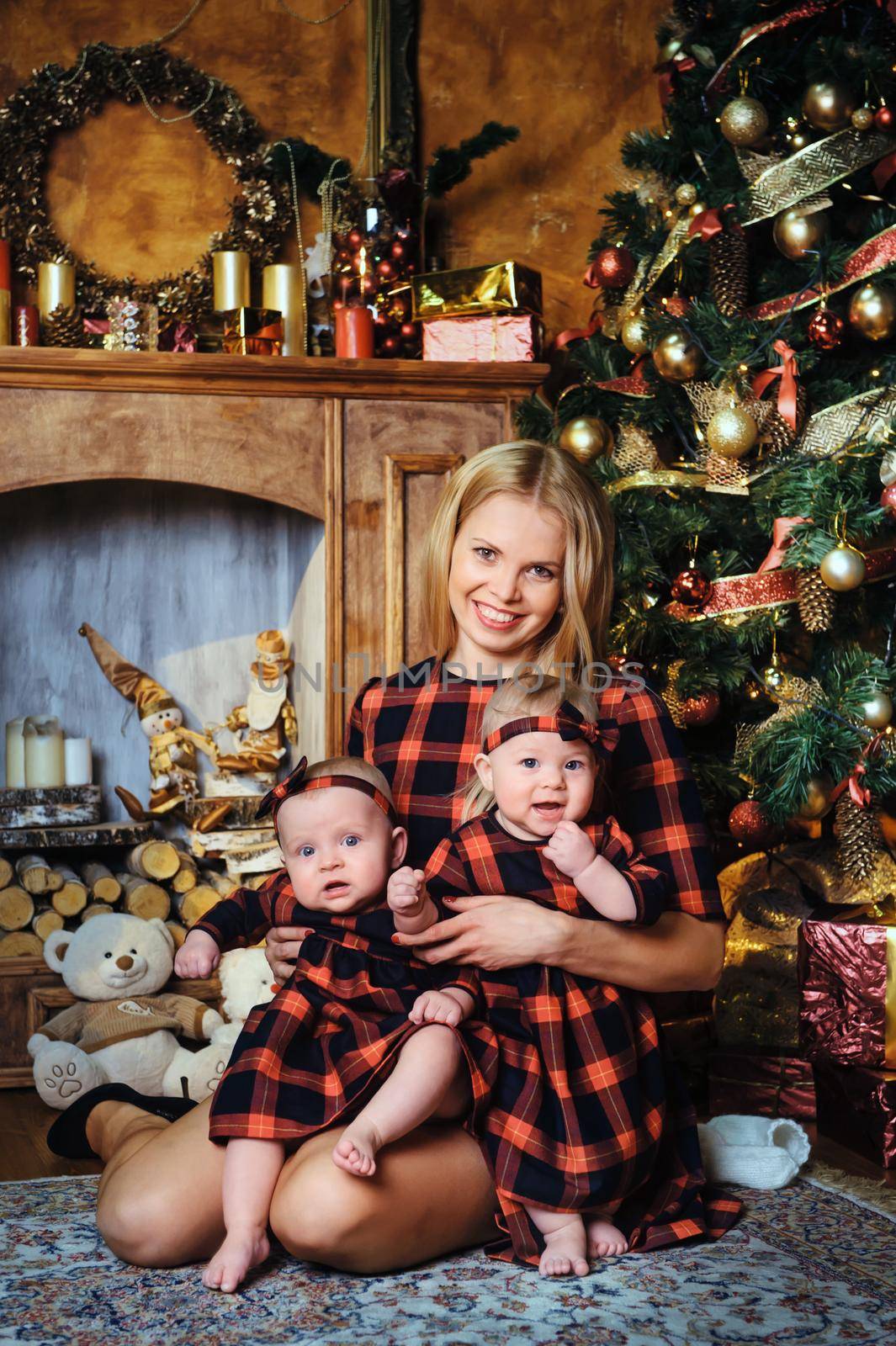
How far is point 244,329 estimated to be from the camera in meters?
3.00

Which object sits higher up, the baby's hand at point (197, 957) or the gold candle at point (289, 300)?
the gold candle at point (289, 300)

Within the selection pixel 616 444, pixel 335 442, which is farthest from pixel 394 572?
pixel 616 444

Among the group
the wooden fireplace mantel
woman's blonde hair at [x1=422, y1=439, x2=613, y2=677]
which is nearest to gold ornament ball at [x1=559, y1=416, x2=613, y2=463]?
the wooden fireplace mantel

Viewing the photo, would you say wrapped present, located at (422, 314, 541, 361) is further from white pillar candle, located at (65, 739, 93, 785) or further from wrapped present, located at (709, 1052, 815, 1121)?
wrapped present, located at (709, 1052, 815, 1121)

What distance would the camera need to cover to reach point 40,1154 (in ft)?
7.59

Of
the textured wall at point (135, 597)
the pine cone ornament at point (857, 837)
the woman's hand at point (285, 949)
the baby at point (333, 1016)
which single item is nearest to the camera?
the baby at point (333, 1016)

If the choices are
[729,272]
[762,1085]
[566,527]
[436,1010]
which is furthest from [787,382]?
[436,1010]

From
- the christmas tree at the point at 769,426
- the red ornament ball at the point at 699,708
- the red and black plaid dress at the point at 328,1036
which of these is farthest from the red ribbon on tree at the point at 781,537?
the red and black plaid dress at the point at 328,1036

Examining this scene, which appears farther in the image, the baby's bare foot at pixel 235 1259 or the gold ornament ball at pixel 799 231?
the gold ornament ball at pixel 799 231

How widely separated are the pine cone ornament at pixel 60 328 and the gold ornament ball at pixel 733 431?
4.83ft

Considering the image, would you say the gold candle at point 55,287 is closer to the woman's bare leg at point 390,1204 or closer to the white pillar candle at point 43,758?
the white pillar candle at point 43,758

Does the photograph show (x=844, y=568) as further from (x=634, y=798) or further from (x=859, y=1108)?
(x=859, y=1108)

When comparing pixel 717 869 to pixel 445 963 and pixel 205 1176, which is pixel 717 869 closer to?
pixel 445 963

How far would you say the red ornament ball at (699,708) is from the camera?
8.25 feet
